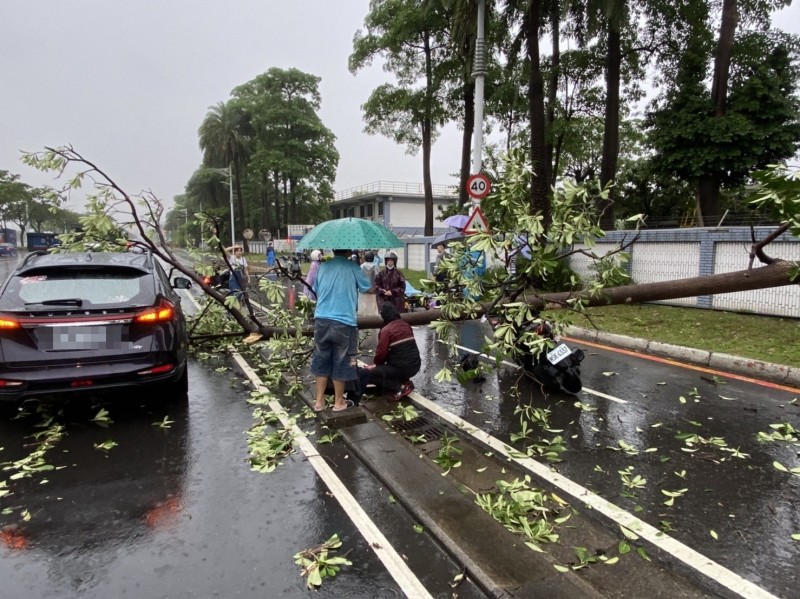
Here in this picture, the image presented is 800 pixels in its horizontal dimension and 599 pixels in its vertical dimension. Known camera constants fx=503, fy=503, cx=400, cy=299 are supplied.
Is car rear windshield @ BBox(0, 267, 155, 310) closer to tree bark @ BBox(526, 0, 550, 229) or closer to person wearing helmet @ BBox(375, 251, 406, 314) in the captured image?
person wearing helmet @ BBox(375, 251, 406, 314)

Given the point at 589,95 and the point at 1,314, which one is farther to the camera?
the point at 589,95

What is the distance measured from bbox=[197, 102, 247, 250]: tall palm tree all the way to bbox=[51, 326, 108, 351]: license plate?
51.2 metres

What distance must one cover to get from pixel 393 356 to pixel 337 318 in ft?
3.45

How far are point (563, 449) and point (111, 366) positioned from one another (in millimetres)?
4001

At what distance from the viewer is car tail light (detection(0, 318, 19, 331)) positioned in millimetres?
4242

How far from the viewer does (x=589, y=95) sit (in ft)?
72.5

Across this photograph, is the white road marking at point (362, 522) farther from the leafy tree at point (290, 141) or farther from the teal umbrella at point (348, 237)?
the leafy tree at point (290, 141)

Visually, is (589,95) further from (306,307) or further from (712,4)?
(306,307)

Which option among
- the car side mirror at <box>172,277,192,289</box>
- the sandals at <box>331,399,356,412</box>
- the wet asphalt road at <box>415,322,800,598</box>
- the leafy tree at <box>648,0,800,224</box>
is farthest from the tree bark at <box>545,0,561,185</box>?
the sandals at <box>331,399,356,412</box>

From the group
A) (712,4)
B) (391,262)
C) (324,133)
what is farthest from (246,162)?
(391,262)

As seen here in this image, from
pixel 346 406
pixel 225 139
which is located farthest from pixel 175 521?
pixel 225 139

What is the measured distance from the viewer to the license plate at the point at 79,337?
14.2ft

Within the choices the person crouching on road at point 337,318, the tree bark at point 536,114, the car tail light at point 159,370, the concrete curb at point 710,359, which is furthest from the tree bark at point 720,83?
the car tail light at point 159,370

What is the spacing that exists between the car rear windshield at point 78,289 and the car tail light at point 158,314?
0.08m
